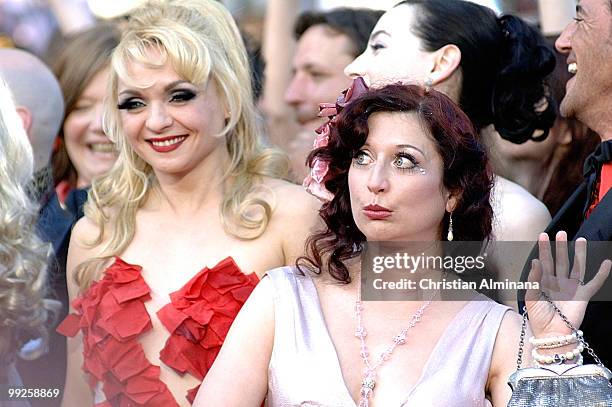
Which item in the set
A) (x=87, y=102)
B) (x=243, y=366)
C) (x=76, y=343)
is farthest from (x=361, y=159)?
(x=87, y=102)

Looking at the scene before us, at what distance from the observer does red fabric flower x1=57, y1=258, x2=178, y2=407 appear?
146 inches

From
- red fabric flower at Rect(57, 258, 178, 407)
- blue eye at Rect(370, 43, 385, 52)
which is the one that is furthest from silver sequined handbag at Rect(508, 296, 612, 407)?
blue eye at Rect(370, 43, 385, 52)

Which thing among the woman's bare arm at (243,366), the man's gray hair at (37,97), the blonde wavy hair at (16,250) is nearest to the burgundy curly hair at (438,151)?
the woman's bare arm at (243,366)

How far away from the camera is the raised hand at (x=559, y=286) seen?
2.88 meters

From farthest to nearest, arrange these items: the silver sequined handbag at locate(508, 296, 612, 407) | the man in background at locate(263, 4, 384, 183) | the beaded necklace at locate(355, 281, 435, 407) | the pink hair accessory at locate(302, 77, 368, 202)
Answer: the man in background at locate(263, 4, 384, 183) → the pink hair accessory at locate(302, 77, 368, 202) → the beaded necklace at locate(355, 281, 435, 407) → the silver sequined handbag at locate(508, 296, 612, 407)

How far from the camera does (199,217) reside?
13.0 feet

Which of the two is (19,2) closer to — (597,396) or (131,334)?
(131,334)

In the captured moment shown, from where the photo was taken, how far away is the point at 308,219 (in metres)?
3.83

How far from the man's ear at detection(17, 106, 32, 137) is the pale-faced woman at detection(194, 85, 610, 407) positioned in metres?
1.77

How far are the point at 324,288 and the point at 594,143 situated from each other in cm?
160

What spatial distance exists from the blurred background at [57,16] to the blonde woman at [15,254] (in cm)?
289

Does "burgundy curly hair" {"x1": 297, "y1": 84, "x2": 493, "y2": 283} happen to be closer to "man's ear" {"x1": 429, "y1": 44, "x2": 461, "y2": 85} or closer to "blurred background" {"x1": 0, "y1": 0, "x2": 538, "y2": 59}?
"man's ear" {"x1": 429, "y1": 44, "x2": 461, "y2": 85}

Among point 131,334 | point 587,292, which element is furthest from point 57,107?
point 587,292

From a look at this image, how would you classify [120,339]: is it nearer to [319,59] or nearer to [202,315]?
[202,315]
